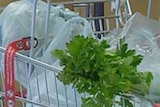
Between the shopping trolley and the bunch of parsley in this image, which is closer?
the bunch of parsley

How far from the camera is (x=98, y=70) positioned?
21.7 inches

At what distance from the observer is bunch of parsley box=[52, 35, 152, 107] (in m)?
0.55

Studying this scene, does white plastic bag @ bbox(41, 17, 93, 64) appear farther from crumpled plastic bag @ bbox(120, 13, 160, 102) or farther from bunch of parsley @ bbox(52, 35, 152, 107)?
bunch of parsley @ bbox(52, 35, 152, 107)

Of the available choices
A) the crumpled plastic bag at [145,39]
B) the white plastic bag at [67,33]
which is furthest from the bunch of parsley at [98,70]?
the white plastic bag at [67,33]

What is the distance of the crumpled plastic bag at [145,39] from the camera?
74 centimetres

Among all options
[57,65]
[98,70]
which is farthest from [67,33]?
[98,70]

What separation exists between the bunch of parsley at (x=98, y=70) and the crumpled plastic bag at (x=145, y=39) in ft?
0.48

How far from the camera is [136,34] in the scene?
846 millimetres

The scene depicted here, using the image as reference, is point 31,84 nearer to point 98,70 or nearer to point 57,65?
point 57,65

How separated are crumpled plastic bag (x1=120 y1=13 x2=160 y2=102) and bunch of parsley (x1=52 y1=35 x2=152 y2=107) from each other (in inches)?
5.8

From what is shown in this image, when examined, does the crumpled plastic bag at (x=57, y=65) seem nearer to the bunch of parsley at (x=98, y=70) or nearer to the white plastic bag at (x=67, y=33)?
the white plastic bag at (x=67, y=33)

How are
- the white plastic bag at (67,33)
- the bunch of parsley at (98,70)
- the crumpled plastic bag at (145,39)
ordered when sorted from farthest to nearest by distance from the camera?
the white plastic bag at (67,33) → the crumpled plastic bag at (145,39) → the bunch of parsley at (98,70)

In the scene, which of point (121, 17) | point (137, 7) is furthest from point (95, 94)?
point (137, 7)

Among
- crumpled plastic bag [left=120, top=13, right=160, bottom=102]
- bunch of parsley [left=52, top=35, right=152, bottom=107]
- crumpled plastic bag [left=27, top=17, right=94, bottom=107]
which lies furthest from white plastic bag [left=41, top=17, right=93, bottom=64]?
bunch of parsley [left=52, top=35, right=152, bottom=107]
